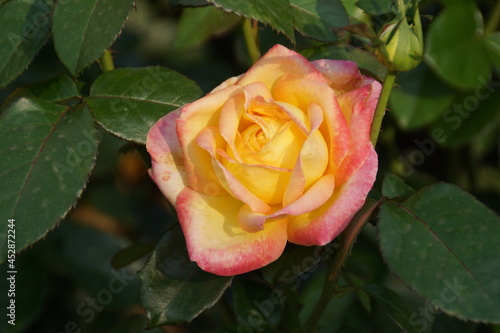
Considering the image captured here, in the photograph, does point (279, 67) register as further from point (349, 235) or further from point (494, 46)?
point (494, 46)

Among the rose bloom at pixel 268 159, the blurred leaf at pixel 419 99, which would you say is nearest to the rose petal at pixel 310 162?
the rose bloom at pixel 268 159

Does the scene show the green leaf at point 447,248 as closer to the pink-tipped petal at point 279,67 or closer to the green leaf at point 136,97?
the pink-tipped petal at point 279,67

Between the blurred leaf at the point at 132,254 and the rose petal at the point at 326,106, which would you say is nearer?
the rose petal at the point at 326,106

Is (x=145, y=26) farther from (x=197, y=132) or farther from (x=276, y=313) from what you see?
(x=197, y=132)

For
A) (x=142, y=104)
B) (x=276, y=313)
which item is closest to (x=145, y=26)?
(x=276, y=313)

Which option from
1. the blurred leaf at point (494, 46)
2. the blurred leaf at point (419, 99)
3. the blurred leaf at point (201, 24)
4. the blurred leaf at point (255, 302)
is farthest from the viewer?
the blurred leaf at point (419, 99)

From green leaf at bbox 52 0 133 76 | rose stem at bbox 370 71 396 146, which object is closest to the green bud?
rose stem at bbox 370 71 396 146

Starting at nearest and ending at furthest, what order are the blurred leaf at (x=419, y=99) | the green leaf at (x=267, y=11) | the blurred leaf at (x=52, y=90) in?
the green leaf at (x=267, y=11) → the blurred leaf at (x=52, y=90) → the blurred leaf at (x=419, y=99)
